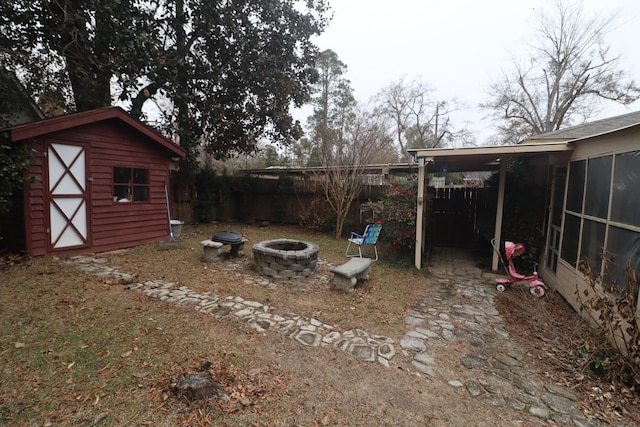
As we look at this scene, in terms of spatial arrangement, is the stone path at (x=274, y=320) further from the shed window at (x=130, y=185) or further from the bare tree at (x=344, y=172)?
the bare tree at (x=344, y=172)

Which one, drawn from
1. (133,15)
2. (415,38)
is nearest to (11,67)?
(133,15)

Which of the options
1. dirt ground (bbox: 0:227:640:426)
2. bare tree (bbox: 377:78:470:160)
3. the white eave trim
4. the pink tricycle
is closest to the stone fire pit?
dirt ground (bbox: 0:227:640:426)

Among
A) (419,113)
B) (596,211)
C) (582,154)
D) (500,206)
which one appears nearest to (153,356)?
(596,211)

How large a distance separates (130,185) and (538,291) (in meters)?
8.40

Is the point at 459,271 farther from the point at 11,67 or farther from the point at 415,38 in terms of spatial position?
the point at 415,38

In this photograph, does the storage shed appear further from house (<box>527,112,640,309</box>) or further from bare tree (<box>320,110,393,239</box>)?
house (<box>527,112,640,309</box>)

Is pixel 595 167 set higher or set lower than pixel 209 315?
higher

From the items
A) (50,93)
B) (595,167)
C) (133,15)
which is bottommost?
(595,167)

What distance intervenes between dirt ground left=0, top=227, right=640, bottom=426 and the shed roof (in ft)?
7.92

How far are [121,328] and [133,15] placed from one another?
7.29 metres

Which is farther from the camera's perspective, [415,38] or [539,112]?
[539,112]

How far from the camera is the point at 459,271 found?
231 inches

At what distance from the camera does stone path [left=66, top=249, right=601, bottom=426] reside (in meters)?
2.29

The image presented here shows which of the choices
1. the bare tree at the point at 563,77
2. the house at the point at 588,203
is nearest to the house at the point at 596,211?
the house at the point at 588,203
